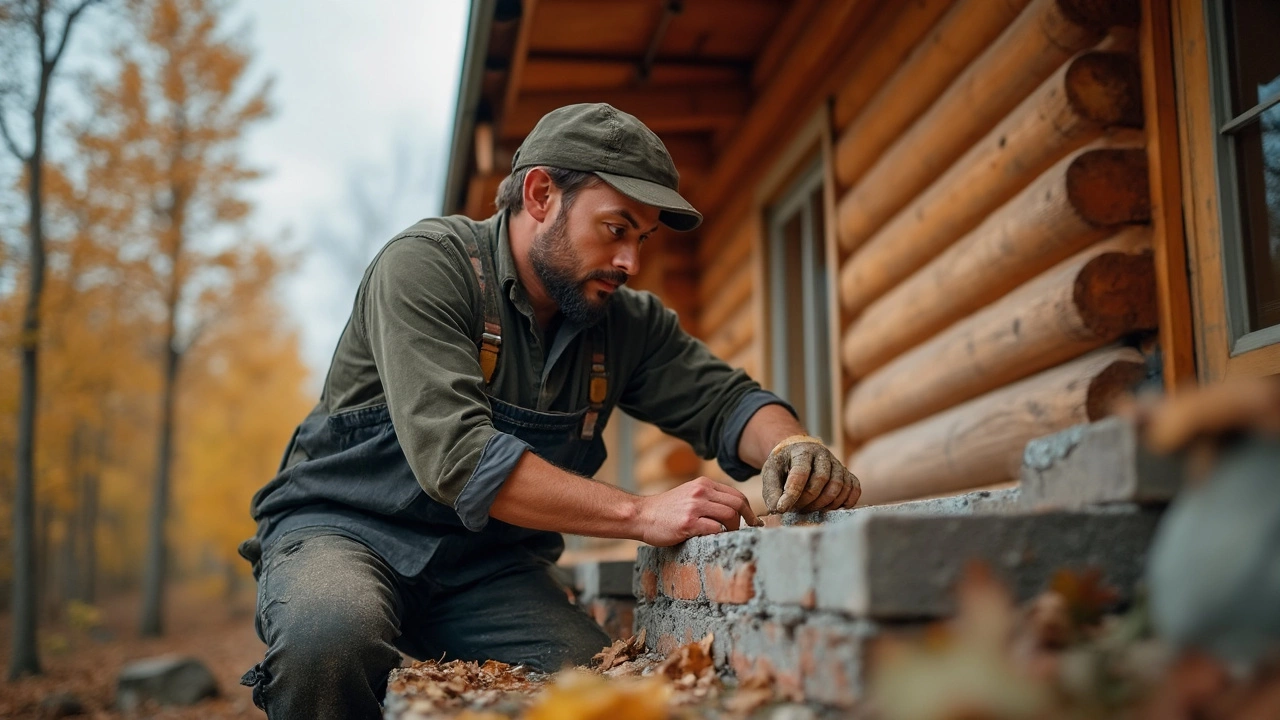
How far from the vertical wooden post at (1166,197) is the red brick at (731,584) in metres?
1.36

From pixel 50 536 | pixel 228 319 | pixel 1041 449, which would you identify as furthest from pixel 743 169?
pixel 50 536

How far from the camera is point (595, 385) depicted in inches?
125

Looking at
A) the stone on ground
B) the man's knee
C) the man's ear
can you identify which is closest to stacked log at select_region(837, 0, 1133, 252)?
the man's ear

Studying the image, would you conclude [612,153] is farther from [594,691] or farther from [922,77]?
[594,691]

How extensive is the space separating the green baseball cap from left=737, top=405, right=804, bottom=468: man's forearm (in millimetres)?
652

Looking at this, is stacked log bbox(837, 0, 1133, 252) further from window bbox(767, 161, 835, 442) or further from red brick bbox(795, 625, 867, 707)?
red brick bbox(795, 625, 867, 707)

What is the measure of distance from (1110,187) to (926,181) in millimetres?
1329

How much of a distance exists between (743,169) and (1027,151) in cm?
325

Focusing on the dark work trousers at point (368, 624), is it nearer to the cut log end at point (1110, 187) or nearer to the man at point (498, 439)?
the man at point (498, 439)

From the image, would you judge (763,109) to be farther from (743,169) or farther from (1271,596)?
(1271,596)

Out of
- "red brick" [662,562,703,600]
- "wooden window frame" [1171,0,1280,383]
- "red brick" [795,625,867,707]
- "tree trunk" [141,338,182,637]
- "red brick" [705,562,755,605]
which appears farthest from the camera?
"tree trunk" [141,338,182,637]

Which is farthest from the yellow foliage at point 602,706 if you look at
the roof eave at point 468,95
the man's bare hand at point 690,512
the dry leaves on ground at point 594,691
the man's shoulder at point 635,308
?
the roof eave at point 468,95

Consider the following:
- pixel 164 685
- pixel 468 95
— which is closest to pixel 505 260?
pixel 468 95

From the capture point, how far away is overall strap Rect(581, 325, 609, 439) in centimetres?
318
